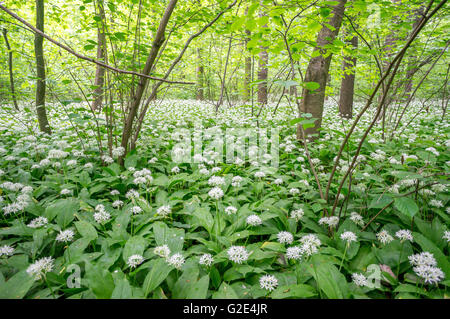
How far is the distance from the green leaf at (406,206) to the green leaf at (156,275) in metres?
1.59

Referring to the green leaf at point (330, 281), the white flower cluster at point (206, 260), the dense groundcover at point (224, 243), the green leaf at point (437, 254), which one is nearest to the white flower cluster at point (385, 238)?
the dense groundcover at point (224, 243)

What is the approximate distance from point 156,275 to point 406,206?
1742 mm

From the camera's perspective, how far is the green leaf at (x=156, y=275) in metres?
1.41

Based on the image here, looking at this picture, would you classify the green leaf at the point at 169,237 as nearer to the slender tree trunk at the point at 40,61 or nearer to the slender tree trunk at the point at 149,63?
the slender tree trunk at the point at 149,63

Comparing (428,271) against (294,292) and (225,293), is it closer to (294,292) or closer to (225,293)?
(294,292)

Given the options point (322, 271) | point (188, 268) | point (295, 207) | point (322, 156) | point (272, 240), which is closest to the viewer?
point (322, 271)

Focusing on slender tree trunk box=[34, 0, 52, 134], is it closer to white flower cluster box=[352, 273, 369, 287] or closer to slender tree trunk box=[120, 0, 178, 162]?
slender tree trunk box=[120, 0, 178, 162]

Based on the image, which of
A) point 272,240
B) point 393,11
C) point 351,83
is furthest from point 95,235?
point 351,83

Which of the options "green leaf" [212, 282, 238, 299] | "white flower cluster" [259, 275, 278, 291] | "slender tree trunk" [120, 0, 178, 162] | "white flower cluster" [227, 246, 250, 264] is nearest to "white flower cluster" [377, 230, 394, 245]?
"white flower cluster" [259, 275, 278, 291]

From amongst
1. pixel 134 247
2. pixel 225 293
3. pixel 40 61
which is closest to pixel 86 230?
pixel 134 247

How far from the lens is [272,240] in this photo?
1.94m

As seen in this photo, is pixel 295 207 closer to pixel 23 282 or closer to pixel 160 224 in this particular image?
pixel 160 224

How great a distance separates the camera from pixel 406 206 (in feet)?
4.62
